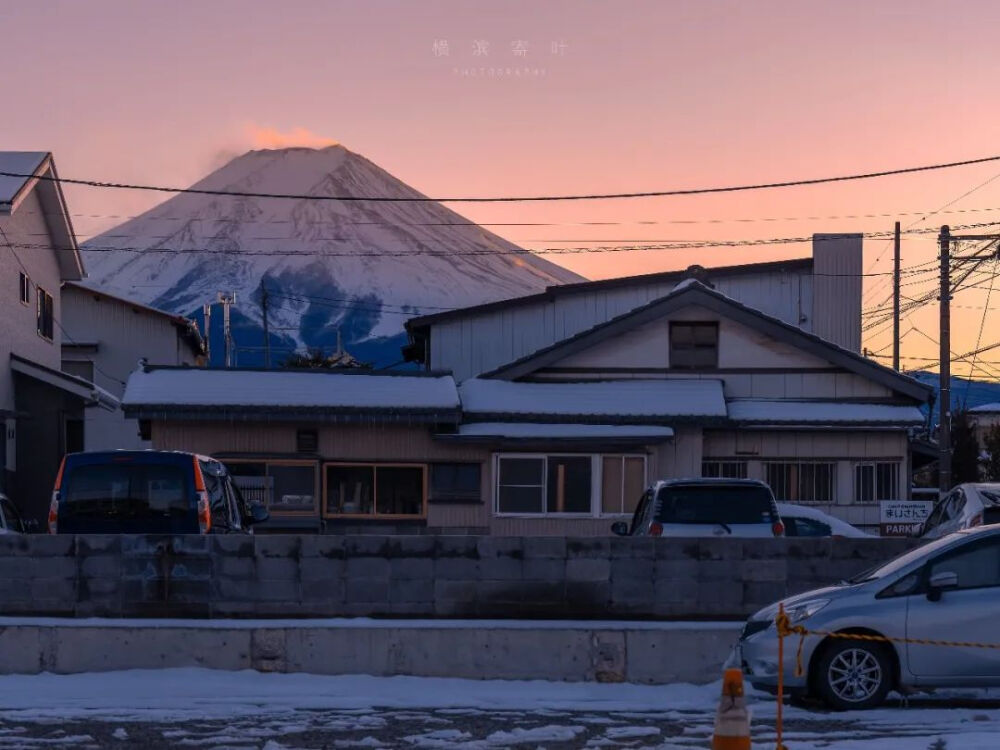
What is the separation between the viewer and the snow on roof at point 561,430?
31.6 m

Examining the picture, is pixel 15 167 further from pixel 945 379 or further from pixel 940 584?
pixel 940 584

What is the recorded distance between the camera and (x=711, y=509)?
18.2m

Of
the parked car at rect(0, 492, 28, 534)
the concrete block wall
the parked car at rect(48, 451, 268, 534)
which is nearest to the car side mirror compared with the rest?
the concrete block wall

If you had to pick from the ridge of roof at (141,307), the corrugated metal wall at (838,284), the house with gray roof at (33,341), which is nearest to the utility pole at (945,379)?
the corrugated metal wall at (838,284)

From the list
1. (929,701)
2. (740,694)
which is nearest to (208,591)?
(929,701)

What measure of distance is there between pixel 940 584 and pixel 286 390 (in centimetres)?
2084

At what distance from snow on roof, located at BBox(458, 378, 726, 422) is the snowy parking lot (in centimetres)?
1761

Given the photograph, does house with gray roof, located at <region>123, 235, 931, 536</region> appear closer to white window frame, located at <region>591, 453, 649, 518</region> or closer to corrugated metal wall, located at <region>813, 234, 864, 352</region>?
white window frame, located at <region>591, 453, 649, 518</region>

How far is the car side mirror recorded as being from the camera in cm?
1295

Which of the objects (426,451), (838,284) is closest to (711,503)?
(426,451)

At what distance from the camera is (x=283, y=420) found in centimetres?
3119

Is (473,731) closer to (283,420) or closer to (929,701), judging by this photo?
(929,701)

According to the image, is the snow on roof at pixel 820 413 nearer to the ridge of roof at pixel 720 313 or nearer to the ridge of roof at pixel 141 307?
the ridge of roof at pixel 720 313

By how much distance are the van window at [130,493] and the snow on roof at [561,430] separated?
14.7m
